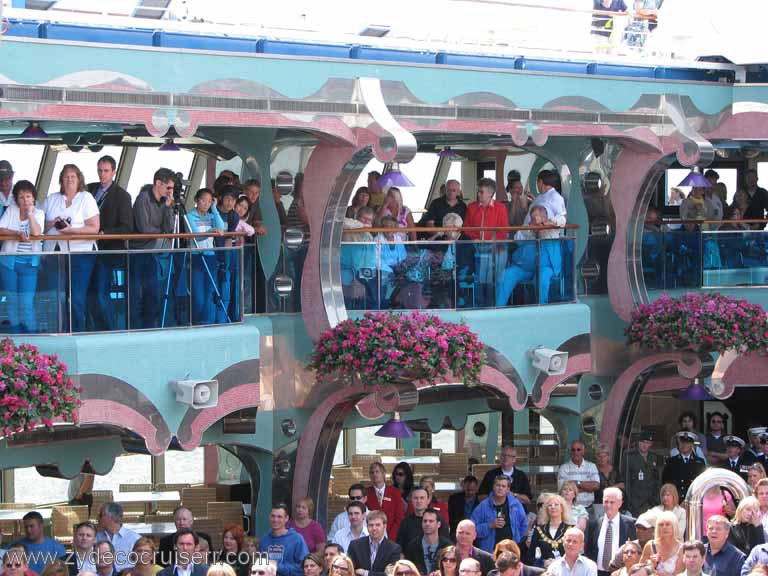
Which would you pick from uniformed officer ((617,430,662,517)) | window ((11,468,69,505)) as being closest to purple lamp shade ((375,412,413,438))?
uniformed officer ((617,430,662,517))

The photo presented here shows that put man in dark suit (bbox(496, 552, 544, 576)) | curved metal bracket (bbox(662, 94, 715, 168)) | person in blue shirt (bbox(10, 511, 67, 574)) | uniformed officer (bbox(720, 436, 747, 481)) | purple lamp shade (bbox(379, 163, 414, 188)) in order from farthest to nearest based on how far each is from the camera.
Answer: curved metal bracket (bbox(662, 94, 715, 168))
uniformed officer (bbox(720, 436, 747, 481))
purple lamp shade (bbox(379, 163, 414, 188))
person in blue shirt (bbox(10, 511, 67, 574))
man in dark suit (bbox(496, 552, 544, 576))

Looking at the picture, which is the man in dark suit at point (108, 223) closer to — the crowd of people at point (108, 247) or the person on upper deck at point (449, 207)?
Answer: the crowd of people at point (108, 247)

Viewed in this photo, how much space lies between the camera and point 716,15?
78.4 feet

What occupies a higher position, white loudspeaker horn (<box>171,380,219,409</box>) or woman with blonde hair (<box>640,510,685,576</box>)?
white loudspeaker horn (<box>171,380,219,409</box>)

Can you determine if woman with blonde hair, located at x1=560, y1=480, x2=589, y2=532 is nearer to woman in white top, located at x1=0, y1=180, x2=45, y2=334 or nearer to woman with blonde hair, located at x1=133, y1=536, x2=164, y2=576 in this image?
woman with blonde hair, located at x1=133, y1=536, x2=164, y2=576

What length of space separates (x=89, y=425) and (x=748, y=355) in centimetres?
1068

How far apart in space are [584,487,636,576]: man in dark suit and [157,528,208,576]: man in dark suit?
3836 mm

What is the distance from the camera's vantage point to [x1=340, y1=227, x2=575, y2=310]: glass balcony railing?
20.5 m

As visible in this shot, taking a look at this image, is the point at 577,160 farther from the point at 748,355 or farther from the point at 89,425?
the point at 89,425

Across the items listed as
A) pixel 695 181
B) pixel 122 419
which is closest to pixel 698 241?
pixel 695 181

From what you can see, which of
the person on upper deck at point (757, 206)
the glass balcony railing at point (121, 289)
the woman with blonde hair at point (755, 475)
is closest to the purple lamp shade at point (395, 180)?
the glass balcony railing at point (121, 289)

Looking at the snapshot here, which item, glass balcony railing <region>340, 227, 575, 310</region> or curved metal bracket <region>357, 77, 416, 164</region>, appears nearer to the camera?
curved metal bracket <region>357, 77, 416, 164</region>

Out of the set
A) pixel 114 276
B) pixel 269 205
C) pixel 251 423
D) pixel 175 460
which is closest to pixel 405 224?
pixel 269 205

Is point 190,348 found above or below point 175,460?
above
